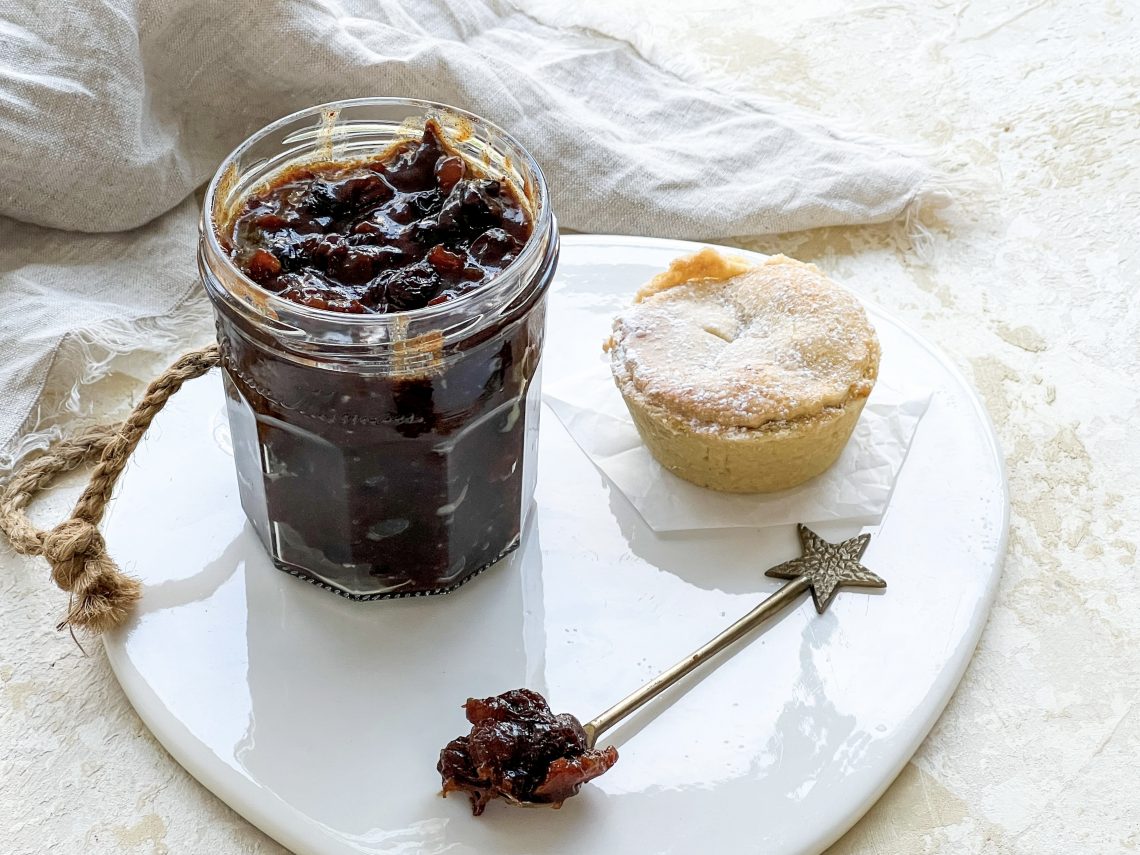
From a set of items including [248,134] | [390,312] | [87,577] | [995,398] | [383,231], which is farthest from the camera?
[248,134]

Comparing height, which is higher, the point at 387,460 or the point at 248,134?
the point at 387,460

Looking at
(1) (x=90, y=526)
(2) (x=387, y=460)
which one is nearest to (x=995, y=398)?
(2) (x=387, y=460)

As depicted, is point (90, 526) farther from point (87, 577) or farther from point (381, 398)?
point (381, 398)

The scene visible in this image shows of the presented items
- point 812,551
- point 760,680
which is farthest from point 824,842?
point 812,551

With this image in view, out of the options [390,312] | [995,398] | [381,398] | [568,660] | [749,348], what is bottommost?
[568,660]

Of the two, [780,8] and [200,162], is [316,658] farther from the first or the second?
[780,8]

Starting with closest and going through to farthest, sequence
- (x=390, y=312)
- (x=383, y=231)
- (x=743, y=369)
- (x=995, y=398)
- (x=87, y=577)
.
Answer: (x=390, y=312) → (x=383, y=231) → (x=87, y=577) → (x=743, y=369) → (x=995, y=398)

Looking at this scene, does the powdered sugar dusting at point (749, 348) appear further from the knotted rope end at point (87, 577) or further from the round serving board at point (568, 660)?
the knotted rope end at point (87, 577)
